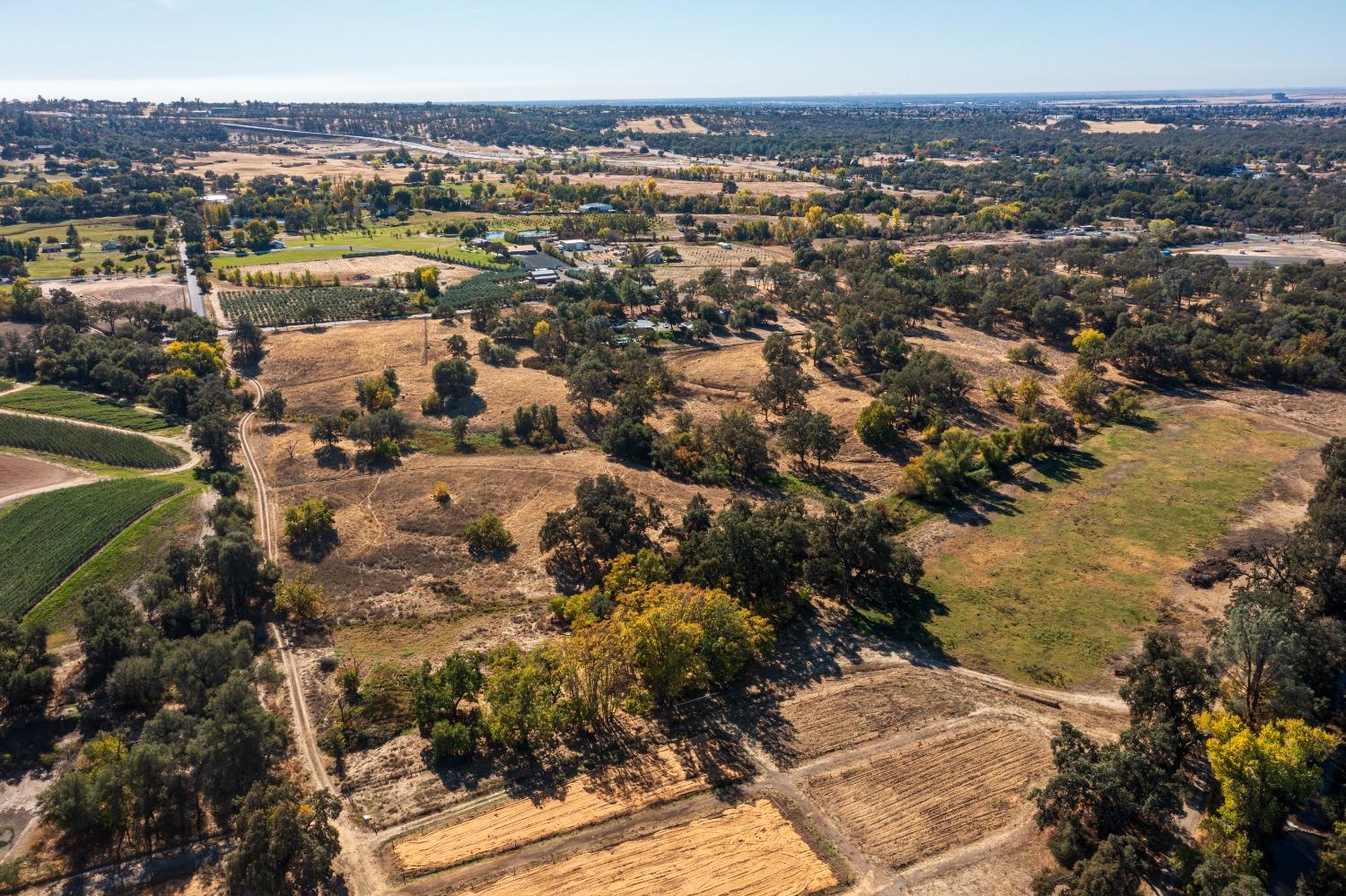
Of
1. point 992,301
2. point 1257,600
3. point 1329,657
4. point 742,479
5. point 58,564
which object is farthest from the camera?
point 992,301

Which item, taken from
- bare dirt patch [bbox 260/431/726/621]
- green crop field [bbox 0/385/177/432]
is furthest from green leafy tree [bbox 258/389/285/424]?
green crop field [bbox 0/385/177/432]

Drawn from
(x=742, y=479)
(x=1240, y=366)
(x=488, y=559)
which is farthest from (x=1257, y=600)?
(x=1240, y=366)

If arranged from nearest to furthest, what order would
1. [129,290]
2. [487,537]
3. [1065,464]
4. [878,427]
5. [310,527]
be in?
1. [487,537]
2. [310,527]
3. [1065,464]
4. [878,427]
5. [129,290]

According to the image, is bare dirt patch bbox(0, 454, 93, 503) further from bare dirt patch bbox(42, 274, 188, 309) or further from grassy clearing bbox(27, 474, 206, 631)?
bare dirt patch bbox(42, 274, 188, 309)

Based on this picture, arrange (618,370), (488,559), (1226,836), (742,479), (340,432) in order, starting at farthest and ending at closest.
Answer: (618,370) → (340,432) → (742,479) → (488,559) → (1226,836)

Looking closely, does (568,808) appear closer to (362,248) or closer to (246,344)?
(246,344)

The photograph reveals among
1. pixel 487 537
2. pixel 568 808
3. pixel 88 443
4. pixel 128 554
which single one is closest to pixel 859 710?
pixel 568 808

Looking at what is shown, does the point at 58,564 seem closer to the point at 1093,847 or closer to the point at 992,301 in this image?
the point at 1093,847
